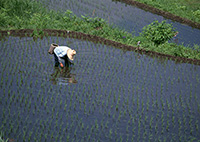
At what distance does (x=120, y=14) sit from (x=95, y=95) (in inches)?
250

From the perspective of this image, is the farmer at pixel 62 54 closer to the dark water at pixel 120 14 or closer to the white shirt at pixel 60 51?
the white shirt at pixel 60 51

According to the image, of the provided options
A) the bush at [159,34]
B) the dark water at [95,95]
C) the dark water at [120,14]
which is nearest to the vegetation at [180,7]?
the dark water at [120,14]

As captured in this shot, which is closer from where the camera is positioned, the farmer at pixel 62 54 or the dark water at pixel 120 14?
the farmer at pixel 62 54

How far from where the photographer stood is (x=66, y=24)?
36.4 feet

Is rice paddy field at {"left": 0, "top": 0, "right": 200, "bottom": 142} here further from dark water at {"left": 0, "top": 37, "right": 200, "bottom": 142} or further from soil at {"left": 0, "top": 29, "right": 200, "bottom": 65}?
soil at {"left": 0, "top": 29, "right": 200, "bottom": 65}

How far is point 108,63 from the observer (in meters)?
9.51

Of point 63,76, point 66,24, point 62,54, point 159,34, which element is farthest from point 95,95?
point 159,34

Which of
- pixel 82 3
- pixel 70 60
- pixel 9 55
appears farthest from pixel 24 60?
pixel 82 3

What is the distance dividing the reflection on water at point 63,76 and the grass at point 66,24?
2168 mm

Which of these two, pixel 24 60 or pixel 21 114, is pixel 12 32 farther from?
pixel 21 114

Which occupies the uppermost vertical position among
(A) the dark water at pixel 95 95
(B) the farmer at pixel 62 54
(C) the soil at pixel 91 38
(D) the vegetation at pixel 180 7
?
(D) the vegetation at pixel 180 7

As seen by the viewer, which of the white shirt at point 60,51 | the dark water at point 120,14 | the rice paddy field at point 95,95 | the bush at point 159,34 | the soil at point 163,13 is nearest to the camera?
the rice paddy field at point 95,95

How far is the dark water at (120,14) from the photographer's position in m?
12.6

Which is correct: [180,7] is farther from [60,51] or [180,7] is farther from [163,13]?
[60,51]
